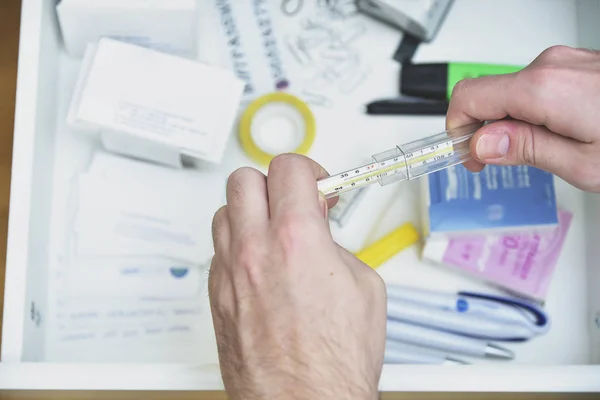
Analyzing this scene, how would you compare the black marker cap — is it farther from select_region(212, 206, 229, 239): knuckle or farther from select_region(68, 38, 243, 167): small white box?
select_region(212, 206, 229, 239): knuckle

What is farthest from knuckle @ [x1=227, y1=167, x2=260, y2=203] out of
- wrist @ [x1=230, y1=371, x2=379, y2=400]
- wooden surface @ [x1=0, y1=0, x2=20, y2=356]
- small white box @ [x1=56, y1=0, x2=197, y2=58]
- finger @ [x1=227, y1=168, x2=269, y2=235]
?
wooden surface @ [x1=0, y1=0, x2=20, y2=356]

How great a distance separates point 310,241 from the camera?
0.43 metres

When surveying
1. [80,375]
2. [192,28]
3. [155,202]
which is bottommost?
[80,375]

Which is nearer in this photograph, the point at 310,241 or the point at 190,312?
the point at 310,241

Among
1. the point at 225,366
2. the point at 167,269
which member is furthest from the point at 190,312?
the point at 225,366

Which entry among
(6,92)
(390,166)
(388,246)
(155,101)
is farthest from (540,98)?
(6,92)

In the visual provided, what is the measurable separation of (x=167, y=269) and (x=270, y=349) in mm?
239

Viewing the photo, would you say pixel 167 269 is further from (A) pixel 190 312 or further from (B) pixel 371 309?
(B) pixel 371 309

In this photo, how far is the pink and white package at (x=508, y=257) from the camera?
0.64 meters

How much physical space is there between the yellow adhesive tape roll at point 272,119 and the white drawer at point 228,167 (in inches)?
0.8

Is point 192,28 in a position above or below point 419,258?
above

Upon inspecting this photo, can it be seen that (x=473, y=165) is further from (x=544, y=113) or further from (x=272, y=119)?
(x=272, y=119)

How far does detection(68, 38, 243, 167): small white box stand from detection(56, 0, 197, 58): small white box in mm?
26

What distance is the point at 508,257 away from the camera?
2.10 ft
